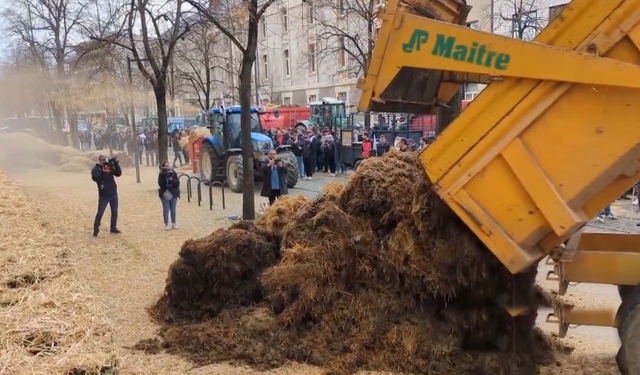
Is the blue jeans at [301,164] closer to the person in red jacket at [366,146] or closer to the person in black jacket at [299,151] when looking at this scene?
the person in black jacket at [299,151]

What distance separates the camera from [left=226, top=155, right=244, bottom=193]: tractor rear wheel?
17.6 meters

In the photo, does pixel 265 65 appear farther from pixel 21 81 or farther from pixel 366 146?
pixel 366 146

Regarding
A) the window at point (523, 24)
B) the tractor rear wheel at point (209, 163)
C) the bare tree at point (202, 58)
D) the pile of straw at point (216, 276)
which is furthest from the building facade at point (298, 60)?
the pile of straw at point (216, 276)

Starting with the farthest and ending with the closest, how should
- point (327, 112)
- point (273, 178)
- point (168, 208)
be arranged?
point (327, 112), point (273, 178), point (168, 208)

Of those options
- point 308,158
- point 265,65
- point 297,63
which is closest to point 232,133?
point 308,158

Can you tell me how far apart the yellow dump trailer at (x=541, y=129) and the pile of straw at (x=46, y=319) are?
2668 mm

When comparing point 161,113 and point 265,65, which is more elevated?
point 265,65

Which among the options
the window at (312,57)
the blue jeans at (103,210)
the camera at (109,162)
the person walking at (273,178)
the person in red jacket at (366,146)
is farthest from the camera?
the window at (312,57)

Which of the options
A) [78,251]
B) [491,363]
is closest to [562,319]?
[491,363]

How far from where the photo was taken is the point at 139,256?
10508mm

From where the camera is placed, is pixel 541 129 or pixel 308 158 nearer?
pixel 541 129

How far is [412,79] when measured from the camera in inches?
214

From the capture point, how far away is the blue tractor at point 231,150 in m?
17.9

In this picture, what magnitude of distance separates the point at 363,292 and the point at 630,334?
2.37 metres
